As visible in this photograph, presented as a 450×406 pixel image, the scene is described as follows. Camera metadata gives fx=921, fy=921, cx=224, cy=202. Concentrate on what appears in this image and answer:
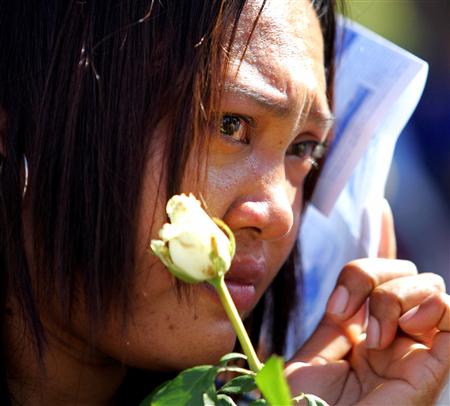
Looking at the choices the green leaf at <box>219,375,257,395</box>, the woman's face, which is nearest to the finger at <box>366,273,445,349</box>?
the woman's face

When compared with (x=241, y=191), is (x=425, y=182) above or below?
below

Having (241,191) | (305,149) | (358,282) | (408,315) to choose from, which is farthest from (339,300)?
(241,191)

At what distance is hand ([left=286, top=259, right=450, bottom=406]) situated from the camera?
4.66ft

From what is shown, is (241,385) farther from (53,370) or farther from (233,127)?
(53,370)

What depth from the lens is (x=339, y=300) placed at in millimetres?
1605

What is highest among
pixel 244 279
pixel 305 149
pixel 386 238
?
pixel 305 149

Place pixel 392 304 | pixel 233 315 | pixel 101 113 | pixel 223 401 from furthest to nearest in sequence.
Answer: pixel 392 304 → pixel 101 113 → pixel 223 401 → pixel 233 315

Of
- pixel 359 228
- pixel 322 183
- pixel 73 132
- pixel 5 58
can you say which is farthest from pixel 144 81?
pixel 359 228

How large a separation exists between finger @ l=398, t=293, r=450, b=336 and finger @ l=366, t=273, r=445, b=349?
0.03 m

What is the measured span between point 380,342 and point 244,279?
264 millimetres

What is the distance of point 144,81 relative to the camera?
126 centimetres

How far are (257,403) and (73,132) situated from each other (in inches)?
20.7

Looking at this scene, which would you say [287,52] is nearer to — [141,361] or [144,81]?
[144,81]

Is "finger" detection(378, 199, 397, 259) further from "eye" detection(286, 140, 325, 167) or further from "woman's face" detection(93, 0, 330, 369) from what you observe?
"woman's face" detection(93, 0, 330, 369)
